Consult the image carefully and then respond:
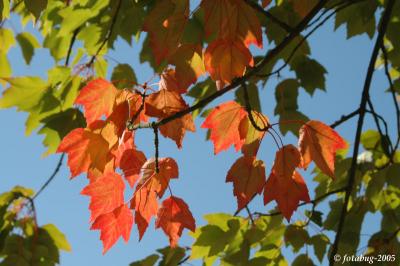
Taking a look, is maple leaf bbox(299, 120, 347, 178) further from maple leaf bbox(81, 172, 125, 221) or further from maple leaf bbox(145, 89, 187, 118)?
maple leaf bbox(81, 172, 125, 221)

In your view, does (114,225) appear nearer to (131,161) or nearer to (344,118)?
(131,161)

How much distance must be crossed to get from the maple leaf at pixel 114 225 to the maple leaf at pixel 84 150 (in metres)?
0.13

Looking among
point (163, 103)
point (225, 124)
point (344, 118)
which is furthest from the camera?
point (344, 118)

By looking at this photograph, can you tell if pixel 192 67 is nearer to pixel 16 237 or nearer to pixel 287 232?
pixel 287 232

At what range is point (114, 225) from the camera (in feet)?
4.44

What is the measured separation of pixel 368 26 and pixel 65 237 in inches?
74.5

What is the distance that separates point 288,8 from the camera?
2.43 metres

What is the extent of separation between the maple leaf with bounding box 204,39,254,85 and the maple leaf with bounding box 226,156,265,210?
0.76 feet

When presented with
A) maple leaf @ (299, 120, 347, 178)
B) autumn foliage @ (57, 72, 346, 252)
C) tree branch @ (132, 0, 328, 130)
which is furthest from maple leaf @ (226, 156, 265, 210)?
tree branch @ (132, 0, 328, 130)

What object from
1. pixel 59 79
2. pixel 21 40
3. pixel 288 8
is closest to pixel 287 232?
pixel 288 8

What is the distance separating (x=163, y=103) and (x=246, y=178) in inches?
11.7

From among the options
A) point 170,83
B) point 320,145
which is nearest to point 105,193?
point 170,83

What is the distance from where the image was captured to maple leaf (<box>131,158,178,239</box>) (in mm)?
1326

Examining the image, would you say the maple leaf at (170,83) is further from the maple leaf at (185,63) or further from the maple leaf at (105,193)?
the maple leaf at (105,193)
